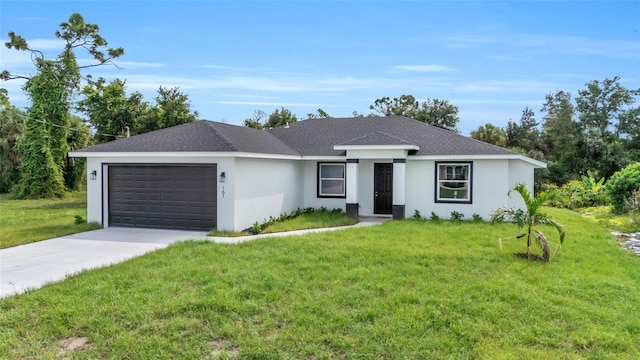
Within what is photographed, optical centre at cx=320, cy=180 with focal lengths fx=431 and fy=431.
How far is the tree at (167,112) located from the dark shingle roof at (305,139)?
394 inches

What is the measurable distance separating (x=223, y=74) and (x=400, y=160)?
10072 mm

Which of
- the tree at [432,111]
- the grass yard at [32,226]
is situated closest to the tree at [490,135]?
the tree at [432,111]

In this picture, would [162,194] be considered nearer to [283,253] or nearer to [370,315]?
[283,253]

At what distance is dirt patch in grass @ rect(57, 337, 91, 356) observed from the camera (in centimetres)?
521

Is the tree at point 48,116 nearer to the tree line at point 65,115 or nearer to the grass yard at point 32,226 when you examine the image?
the tree line at point 65,115

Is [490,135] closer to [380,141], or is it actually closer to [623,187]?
[623,187]

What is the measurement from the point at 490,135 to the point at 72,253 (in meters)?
26.4

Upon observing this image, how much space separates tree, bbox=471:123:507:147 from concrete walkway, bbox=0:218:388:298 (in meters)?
20.1

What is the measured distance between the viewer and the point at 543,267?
8438mm

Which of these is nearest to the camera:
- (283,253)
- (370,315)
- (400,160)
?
(370,315)

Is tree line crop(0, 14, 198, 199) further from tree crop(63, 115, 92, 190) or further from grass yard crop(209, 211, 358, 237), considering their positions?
grass yard crop(209, 211, 358, 237)

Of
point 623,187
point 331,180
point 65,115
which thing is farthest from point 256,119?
point 623,187

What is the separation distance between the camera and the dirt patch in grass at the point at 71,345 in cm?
521

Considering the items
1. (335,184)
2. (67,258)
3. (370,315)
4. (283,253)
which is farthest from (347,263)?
(335,184)
